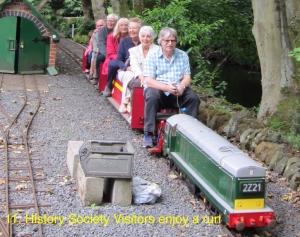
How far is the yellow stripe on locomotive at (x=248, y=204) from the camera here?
5371 millimetres

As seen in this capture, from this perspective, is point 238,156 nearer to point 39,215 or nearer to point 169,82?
point 39,215

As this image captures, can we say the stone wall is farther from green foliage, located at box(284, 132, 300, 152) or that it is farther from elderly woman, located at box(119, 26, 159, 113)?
elderly woman, located at box(119, 26, 159, 113)

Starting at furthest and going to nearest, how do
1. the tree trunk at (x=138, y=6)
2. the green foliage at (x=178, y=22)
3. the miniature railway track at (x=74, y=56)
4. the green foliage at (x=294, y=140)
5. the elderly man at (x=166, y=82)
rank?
the miniature railway track at (x=74, y=56)
the tree trunk at (x=138, y=6)
the green foliage at (x=178, y=22)
the green foliage at (x=294, y=140)
the elderly man at (x=166, y=82)

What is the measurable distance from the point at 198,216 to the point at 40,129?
402cm

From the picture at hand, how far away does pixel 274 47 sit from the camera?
9859mm

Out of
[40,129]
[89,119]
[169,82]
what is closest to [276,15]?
[169,82]

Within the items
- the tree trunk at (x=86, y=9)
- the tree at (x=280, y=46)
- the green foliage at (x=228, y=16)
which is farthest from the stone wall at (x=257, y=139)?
the tree trunk at (x=86, y=9)

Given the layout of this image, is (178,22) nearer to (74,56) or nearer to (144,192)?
(144,192)

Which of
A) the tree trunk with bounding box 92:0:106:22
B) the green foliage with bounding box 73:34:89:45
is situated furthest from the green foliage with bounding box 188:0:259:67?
the green foliage with bounding box 73:34:89:45

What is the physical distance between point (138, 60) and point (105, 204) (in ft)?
12.1

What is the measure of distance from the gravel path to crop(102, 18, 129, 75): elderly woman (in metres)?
0.96

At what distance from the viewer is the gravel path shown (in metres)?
5.46

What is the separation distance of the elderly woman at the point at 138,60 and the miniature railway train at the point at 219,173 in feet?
5.67

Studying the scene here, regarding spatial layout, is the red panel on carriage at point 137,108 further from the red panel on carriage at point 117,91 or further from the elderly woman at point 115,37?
the elderly woman at point 115,37
